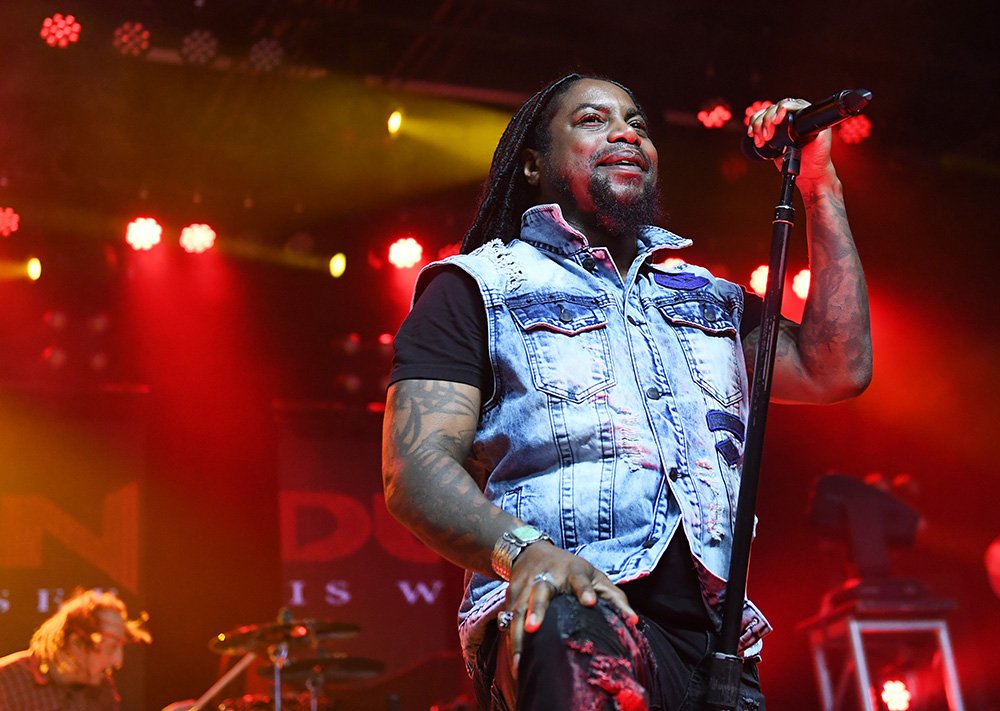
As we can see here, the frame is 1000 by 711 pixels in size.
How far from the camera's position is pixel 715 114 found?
7.03m

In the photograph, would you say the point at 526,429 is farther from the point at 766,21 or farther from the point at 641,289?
the point at 766,21

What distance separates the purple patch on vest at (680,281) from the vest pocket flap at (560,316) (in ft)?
0.67

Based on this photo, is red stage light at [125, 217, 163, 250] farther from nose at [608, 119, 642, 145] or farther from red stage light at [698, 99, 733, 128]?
nose at [608, 119, 642, 145]

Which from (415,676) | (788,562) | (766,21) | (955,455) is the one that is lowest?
(415,676)

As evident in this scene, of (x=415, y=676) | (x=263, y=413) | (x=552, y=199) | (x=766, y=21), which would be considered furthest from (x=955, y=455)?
(x=552, y=199)

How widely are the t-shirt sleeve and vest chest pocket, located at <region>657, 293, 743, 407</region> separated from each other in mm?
354

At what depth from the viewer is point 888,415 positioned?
8.22 metres

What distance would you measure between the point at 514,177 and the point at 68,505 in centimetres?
596

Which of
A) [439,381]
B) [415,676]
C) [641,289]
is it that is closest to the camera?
[439,381]

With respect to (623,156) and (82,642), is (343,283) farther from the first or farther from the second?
(623,156)

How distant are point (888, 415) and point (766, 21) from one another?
2993 mm

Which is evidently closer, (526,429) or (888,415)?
(526,429)

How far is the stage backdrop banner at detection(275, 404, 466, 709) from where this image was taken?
794 cm

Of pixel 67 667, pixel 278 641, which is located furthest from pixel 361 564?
pixel 67 667
